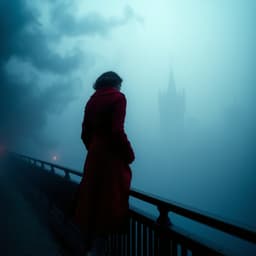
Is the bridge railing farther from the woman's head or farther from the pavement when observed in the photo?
the pavement

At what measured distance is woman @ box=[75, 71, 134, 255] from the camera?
2473mm

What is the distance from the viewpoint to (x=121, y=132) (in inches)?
95.3

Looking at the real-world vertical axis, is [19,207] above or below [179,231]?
below

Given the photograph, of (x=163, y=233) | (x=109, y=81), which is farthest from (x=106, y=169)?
(x=109, y=81)

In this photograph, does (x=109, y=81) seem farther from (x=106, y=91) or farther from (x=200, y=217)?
(x=200, y=217)

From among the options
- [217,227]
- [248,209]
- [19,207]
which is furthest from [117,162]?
[248,209]

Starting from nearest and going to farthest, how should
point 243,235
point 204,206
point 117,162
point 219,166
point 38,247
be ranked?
point 243,235 < point 117,162 < point 38,247 < point 204,206 < point 219,166

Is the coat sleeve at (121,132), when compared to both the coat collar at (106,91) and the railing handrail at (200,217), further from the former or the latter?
the railing handrail at (200,217)

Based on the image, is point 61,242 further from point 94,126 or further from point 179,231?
point 179,231

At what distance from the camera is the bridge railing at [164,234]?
1.59 meters

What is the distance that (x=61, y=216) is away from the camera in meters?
5.83

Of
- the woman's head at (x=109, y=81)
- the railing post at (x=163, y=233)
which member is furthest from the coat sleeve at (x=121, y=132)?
the railing post at (x=163, y=233)

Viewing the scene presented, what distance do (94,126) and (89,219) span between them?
37.6 inches

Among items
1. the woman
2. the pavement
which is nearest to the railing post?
the woman
